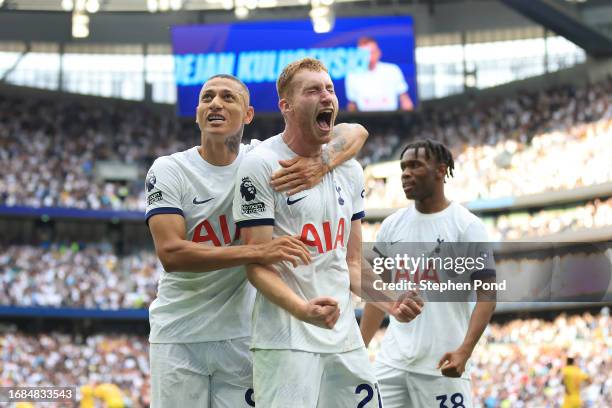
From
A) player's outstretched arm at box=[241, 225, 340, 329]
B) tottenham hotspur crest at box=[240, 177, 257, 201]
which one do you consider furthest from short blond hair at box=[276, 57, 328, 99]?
player's outstretched arm at box=[241, 225, 340, 329]

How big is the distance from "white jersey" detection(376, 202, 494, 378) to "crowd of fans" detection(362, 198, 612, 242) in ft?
77.3

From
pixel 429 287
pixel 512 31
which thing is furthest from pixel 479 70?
pixel 429 287

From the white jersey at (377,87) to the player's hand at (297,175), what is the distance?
3423cm

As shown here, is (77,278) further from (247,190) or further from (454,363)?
(247,190)

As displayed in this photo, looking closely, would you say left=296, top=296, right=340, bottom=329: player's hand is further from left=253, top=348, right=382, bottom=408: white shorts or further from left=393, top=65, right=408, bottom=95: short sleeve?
left=393, top=65, right=408, bottom=95: short sleeve

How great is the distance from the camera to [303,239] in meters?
4.94

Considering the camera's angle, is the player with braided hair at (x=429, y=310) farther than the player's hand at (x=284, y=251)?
Yes

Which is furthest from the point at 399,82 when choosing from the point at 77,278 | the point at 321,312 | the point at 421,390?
the point at 321,312

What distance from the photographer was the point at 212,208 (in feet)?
19.1

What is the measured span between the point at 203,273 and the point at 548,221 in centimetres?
2989

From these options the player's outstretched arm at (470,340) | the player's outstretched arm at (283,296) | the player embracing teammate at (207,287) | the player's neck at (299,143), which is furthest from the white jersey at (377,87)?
the player's outstretched arm at (283,296)

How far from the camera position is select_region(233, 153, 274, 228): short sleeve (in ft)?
16.0

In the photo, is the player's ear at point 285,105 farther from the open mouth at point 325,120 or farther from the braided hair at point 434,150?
the braided hair at point 434,150

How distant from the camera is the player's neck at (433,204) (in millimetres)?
7137
